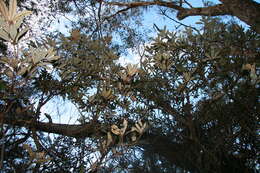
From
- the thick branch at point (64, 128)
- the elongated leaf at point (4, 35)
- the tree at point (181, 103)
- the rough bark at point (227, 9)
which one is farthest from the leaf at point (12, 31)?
the rough bark at point (227, 9)

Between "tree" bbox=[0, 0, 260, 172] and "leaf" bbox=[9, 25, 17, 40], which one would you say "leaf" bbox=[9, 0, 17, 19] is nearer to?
"leaf" bbox=[9, 25, 17, 40]

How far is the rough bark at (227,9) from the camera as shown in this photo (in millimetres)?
2607

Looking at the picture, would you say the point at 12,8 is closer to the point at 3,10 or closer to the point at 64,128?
the point at 3,10

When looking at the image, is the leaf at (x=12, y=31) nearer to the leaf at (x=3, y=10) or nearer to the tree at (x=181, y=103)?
the leaf at (x=3, y=10)

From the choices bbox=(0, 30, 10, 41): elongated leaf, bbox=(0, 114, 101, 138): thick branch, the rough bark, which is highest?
the rough bark

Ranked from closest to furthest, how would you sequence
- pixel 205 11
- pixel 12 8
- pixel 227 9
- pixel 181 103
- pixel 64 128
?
pixel 12 8 < pixel 181 103 < pixel 64 128 < pixel 227 9 < pixel 205 11

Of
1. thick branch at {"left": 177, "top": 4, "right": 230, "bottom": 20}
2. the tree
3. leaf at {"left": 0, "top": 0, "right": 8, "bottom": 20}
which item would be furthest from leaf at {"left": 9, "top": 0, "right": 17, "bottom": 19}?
thick branch at {"left": 177, "top": 4, "right": 230, "bottom": 20}

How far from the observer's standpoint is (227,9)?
9.82ft

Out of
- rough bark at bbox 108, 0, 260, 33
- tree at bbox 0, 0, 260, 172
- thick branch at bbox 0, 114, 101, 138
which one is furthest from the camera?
rough bark at bbox 108, 0, 260, 33

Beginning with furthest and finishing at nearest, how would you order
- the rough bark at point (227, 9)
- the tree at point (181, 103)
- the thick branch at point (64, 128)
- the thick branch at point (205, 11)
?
the thick branch at point (205, 11) → the rough bark at point (227, 9) → the tree at point (181, 103) → the thick branch at point (64, 128)

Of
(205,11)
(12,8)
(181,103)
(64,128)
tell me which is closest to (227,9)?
(205,11)

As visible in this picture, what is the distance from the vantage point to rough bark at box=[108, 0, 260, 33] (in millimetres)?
2607

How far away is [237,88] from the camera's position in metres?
2.01

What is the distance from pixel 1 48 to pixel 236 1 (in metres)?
2.41
